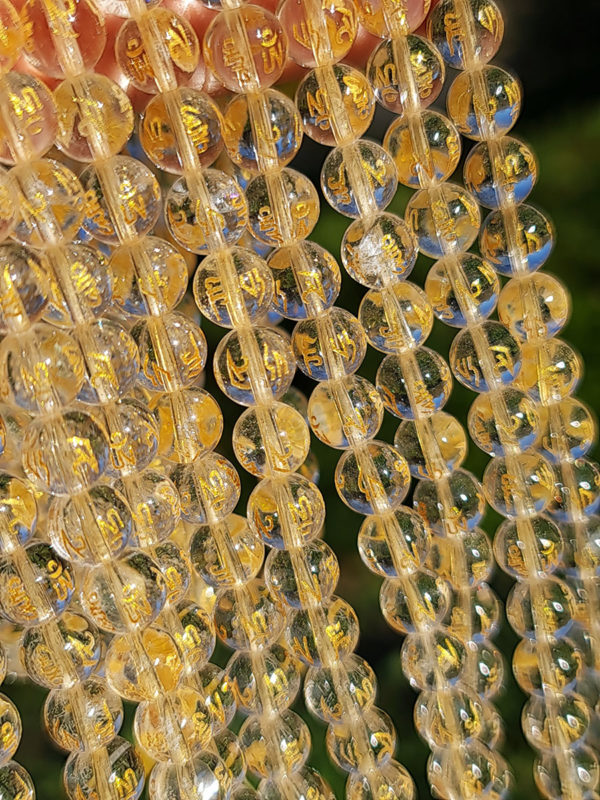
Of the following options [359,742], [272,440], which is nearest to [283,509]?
[272,440]

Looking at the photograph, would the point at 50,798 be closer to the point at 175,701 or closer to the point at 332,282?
the point at 175,701

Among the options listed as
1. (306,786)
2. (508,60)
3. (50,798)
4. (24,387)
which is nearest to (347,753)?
(306,786)

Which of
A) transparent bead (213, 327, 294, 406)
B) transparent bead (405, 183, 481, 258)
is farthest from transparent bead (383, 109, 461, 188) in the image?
transparent bead (213, 327, 294, 406)

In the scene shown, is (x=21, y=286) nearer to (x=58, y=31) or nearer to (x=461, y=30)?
(x=58, y=31)

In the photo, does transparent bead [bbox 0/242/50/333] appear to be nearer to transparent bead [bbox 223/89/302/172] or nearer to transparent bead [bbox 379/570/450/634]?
transparent bead [bbox 223/89/302/172]

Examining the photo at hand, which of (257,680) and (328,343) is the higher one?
(328,343)

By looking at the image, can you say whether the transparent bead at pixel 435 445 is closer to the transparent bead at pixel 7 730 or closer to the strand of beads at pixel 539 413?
the strand of beads at pixel 539 413

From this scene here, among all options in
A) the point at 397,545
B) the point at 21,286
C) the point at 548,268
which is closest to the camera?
the point at 21,286
